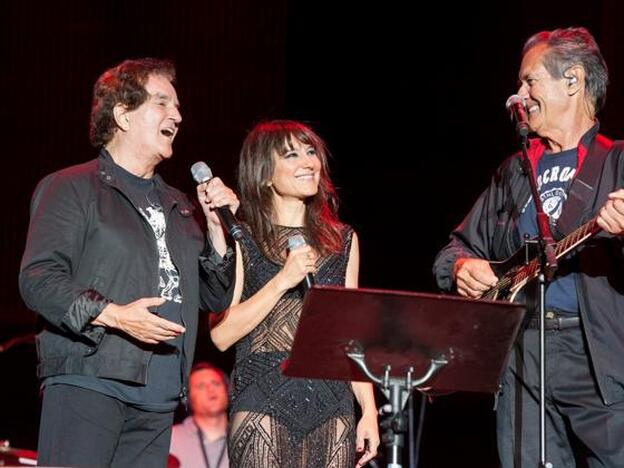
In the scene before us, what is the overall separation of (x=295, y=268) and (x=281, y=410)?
51cm

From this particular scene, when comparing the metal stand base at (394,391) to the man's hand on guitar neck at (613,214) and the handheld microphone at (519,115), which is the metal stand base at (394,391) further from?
the handheld microphone at (519,115)

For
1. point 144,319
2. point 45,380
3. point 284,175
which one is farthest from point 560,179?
point 45,380

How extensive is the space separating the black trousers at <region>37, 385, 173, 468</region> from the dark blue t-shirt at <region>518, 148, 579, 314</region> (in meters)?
1.45

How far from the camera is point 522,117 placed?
12.1ft

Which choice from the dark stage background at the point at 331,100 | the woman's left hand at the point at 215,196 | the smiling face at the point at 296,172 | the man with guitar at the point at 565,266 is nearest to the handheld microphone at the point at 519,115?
the man with guitar at the point at 565,266

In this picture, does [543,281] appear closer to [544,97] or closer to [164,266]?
[544,97]

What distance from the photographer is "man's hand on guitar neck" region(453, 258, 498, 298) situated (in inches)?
157

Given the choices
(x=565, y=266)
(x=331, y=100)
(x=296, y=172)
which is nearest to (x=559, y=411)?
(x=565, y=266)

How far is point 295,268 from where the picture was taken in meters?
3.67

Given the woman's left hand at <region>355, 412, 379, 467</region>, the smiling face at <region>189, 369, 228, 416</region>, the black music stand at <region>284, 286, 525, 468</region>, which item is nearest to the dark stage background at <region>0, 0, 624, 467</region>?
the smiling face at <region>189, 369, 228, 416</region>

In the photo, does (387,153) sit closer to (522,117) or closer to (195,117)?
(195,117)

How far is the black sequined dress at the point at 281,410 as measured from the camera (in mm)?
3762

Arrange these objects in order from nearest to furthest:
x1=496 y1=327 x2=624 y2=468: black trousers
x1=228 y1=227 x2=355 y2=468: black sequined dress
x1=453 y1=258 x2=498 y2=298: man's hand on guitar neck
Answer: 1. x1=496 y1=327 x2=624 y2=468: black trousers
2. x1=228 y1=227 x2=355 y2=468: black sequined dress
3. x1=453 y1=258 x2=498 y2=298: man's hand on guitar neck

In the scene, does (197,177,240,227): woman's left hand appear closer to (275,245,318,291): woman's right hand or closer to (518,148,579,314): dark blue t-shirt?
(275,245,318,291): woman's right hand
